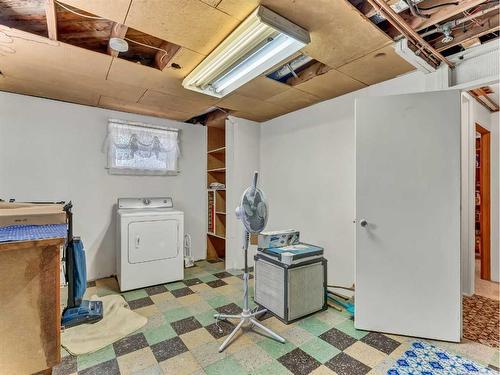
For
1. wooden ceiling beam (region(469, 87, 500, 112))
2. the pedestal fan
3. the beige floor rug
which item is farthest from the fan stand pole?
wooden ceiling beam (region(469, 87, 500, 112))

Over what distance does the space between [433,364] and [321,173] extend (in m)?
2.07

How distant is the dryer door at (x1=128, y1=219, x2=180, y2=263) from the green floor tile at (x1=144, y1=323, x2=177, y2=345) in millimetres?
1094

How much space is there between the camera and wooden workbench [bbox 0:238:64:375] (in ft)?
3.26

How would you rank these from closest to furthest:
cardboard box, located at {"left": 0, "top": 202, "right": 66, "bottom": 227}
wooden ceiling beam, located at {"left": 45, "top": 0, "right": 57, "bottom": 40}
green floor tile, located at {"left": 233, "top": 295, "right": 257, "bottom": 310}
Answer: cardboard box, located at {"left": 0, "top": 202, "right": 66, "bottom": 227}
wooden ceiling beam, located at {"left": 45, "top": 0, "right": 57, "bottom": 40}
green floor tile, located at {"left": 233, "top": 295, "right": 257, "bottom": 310}

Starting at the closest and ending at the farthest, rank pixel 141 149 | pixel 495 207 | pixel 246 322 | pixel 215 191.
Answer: pixel 246 322
pixel 495 207
pixel 141 149
pixel 215 191

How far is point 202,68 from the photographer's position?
86.8 inches

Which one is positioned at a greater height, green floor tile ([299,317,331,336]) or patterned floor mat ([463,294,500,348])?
patterned floor mat ([463,294,500,348])

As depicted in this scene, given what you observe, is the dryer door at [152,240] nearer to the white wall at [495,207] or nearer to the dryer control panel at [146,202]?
the dryer control panel at [146,202]

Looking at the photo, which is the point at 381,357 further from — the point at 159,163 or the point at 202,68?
the point at 159,163

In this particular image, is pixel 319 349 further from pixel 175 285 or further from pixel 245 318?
pixel 175 285

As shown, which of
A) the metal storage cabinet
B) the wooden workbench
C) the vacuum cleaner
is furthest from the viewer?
the metal storage cabinet

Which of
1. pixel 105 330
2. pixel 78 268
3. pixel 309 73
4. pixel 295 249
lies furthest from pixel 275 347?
pixel 309 73

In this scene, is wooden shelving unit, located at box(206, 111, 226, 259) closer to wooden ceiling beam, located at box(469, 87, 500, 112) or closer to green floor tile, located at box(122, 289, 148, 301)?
green floor tile, located at box(122, 289, 148, 301)

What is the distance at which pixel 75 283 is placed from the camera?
85.2 inches
